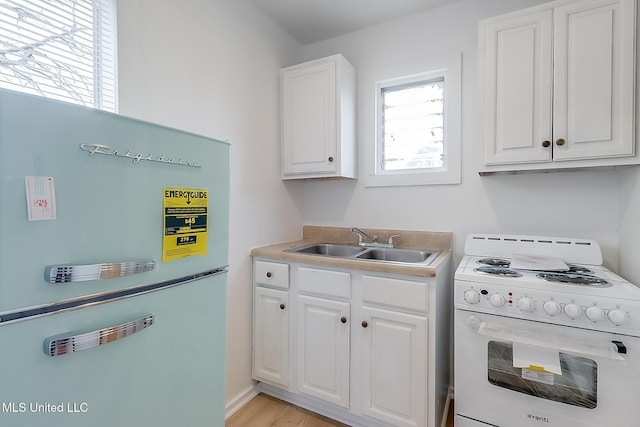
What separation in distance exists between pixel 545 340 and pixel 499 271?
13.3 inches

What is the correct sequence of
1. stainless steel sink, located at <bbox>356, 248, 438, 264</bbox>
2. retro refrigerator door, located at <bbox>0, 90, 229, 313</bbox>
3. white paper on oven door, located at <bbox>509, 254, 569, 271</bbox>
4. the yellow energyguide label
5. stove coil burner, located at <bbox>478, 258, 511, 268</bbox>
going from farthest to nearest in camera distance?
stainless steel sink, located at <bbox>356, 248, 438, 264</bbox> < stove coil burner, located at <bbox>478, 258, 511, 268</bbox> < white paper on oven door, located at <bbox>509, 254, 569, 271</bbox> < the yellow energyguide label < retro refrigerator door, located at <bbox>0, 90, 229, 313</bbox>

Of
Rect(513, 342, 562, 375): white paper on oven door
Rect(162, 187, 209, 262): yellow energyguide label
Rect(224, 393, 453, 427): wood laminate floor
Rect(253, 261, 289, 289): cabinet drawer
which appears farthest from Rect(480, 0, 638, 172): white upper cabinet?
Rect(224, 393, 453, 427): wood laminate floor

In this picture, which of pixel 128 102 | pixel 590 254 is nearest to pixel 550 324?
pixel 590 254

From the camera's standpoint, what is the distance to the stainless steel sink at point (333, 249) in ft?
7.46

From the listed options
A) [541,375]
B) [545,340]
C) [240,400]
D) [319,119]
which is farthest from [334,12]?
[240,400]

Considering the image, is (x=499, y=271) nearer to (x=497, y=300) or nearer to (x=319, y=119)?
(x=497, y=300)

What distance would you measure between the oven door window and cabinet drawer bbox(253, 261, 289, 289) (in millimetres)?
1155

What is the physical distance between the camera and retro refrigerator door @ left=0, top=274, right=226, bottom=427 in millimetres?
669

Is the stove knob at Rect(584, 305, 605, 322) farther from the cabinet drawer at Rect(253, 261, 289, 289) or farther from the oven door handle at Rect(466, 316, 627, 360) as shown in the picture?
the cabinet drawer at Rect(253, 261, 289, 289)

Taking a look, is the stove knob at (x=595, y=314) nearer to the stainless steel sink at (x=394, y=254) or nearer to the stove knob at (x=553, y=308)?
the stove knob at (x=553, y=308)

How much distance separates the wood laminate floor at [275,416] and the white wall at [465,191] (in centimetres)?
128

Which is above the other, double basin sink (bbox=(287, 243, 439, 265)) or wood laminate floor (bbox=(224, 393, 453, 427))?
double basin sink (bbox=(287, 243, 439, 265))

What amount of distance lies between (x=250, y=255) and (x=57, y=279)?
4.51 ft

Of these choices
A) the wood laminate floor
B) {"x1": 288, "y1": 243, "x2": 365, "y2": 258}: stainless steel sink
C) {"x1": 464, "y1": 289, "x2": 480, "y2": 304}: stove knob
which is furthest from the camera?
{"x1": 288, "y1": 243, "x2": 365, "y2": 258}: stainless steel sink
